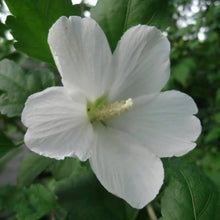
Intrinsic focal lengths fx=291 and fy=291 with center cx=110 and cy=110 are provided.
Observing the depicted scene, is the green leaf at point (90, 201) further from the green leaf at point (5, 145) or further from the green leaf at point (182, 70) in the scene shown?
the green leaf at point (182, 70)

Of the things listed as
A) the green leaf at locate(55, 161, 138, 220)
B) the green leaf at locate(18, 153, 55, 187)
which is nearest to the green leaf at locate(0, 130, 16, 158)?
the green leaf at locate(18, 153, 55, 187)

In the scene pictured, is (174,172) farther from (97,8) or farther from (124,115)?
(97,8)

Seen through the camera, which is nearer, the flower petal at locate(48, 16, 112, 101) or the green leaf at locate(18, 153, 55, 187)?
the flower petal at locate(48, 16, 112, 101)

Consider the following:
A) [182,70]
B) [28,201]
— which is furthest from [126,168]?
[182,70]

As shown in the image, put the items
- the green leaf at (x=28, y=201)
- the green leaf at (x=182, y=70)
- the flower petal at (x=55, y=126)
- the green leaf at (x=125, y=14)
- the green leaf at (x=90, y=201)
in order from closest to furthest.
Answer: the flower petal at (x=55, y=126) → the green leaf at (x=125, y=14) → the green leaf at (x=90, y=201) → the green leaf at (x=28, y=201) → the green leaf at (x=182, y=70)

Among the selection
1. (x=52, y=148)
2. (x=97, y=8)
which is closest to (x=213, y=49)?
(x=97, y=8)

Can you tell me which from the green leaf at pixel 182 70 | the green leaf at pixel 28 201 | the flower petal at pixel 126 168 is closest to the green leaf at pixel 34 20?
the flower petal at pixel 126 168

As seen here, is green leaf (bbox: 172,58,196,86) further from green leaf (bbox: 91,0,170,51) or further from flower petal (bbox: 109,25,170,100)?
flower petal (bbox: 109,25,170,100)
